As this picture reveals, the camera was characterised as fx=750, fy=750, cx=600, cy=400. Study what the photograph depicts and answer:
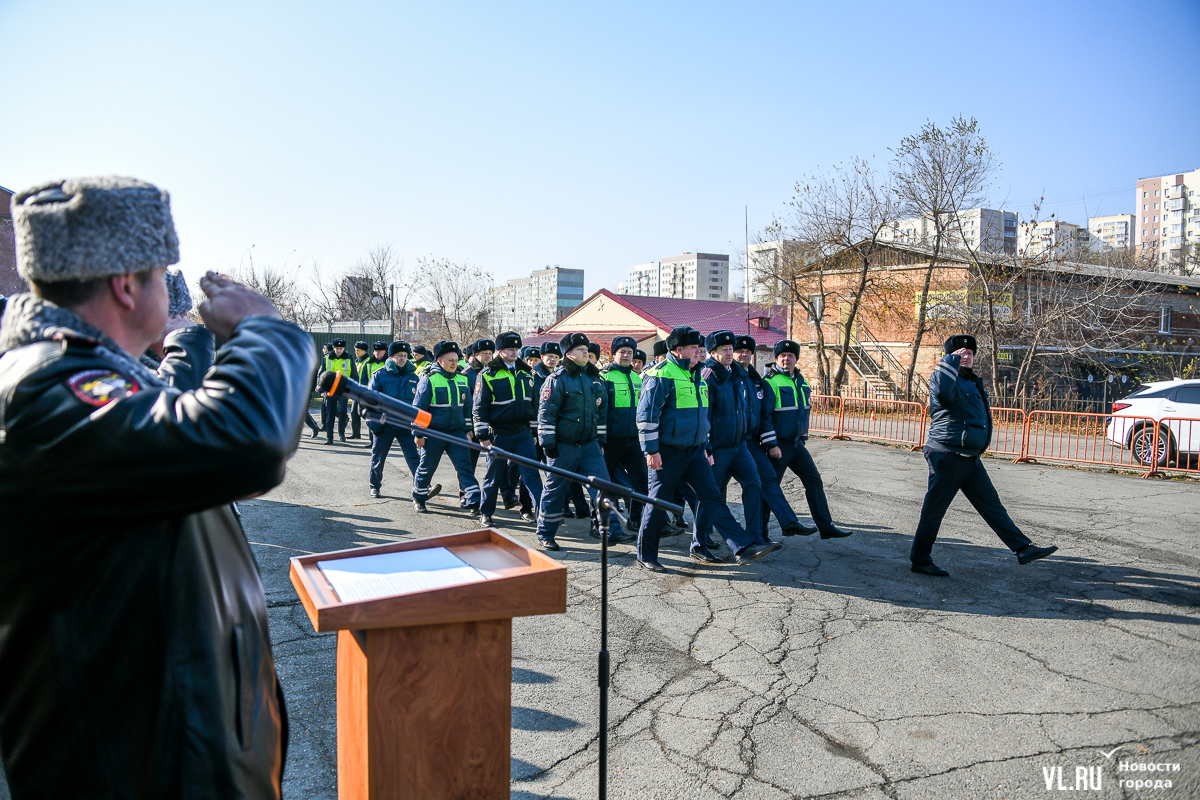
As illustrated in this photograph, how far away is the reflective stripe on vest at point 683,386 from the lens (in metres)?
6.95

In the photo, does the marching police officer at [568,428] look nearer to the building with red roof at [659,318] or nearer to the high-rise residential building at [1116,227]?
the building with red roof at [659,318]

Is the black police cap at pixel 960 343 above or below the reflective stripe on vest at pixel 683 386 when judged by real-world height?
above

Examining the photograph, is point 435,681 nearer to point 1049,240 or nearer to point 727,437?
point 727,437

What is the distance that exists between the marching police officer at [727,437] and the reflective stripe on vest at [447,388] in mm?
3635

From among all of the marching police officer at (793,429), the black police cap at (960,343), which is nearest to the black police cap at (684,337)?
the marching police officer at (793,429)

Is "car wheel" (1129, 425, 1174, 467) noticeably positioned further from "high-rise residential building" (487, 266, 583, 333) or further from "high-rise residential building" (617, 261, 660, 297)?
"high-rise residential building" (617, 261, 660, 297)

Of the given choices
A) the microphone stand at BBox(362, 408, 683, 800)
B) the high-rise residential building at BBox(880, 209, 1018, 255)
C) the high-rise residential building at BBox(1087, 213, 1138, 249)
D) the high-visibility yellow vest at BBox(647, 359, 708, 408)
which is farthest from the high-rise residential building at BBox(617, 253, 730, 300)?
the microphone stand at BBox(362, 408, 683, 800)

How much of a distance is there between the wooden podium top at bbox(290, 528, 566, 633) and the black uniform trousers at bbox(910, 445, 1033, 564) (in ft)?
16.9

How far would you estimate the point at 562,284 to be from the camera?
458 ft

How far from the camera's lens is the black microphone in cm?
178

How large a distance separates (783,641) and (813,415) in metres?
15.8

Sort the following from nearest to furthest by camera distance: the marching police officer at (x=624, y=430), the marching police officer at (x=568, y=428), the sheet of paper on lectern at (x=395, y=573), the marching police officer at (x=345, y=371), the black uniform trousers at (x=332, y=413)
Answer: the sheet of paper on lectern at (x=395, y=573), the marching police officer at (x=568, y=428), the marching police officer at (x=624, y=430), the black uniform trousers at (x=332, y=413), the marching police officer at (x=345, y=371)

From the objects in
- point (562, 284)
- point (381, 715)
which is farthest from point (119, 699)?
point (562, 284)
